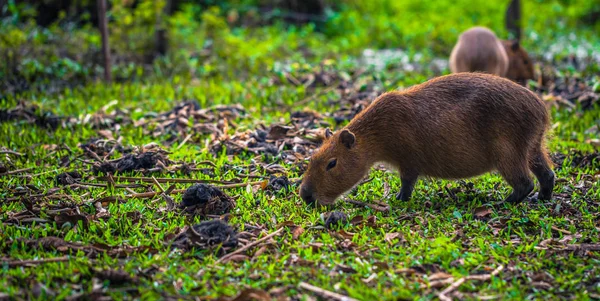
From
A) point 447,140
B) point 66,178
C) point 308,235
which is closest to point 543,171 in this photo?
point 447,140

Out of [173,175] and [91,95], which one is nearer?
[173,175]

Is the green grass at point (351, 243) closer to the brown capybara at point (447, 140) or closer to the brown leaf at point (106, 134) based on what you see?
the brown capybara at point (447, 140)

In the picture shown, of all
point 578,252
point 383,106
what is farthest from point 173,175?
point 578,252

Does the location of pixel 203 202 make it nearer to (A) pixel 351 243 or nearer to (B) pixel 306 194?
(B) pixel 306 194

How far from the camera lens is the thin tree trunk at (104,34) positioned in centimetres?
782

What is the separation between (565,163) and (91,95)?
520 centimetres

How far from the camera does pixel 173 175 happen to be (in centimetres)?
520

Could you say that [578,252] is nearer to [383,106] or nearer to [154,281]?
[383,106]

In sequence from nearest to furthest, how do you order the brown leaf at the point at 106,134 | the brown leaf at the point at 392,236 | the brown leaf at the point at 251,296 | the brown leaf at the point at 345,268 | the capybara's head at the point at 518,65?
the brown leaf at the point at 251,296
the brown leaf at the point at 345,268
the brown leaf at the point at 392,236
the brown leaf at the point at 106,134
the capybara's head at the point at 518,65

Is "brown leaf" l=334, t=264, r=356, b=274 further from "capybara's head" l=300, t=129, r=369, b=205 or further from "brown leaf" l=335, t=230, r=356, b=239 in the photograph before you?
"capybara's head" l=300, t=129, r=369, b=205

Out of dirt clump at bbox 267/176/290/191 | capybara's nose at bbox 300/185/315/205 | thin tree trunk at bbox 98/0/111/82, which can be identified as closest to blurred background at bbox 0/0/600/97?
thin tree trunk at bbox 98/0/111/82

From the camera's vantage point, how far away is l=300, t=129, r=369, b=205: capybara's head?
4.47 metres

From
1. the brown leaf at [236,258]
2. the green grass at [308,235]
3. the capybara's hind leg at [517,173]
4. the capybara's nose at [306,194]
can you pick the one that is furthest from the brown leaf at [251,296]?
the capybara's hind leg at [517,173]

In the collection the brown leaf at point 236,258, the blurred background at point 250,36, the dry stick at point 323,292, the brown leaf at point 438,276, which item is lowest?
the blurred background at point 250,36
